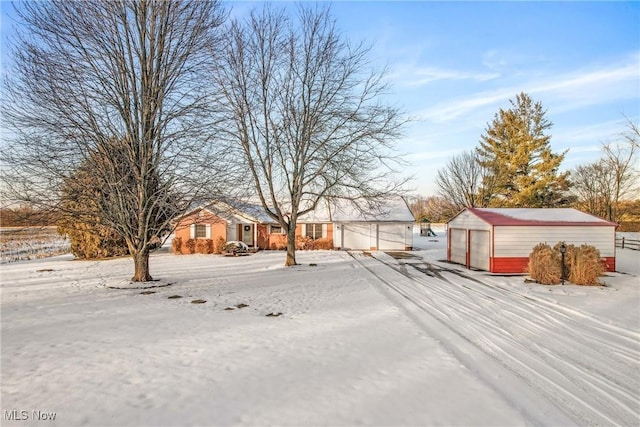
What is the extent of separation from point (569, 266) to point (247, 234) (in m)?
20.2

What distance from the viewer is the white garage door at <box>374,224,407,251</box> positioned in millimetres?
27516

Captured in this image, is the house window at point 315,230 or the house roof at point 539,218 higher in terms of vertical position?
the house roof at point 539,218

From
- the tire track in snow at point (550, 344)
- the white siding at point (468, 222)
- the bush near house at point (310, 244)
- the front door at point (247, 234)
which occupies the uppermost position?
the white siding at point (468, 222)

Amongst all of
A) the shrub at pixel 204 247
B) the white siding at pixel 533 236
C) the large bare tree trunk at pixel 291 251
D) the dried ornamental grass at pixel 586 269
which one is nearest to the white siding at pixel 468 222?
the white siding at pixel 533 236

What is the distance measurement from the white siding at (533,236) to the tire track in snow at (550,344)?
4.73m

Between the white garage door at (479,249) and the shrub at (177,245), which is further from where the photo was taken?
the shrub at (177,245)

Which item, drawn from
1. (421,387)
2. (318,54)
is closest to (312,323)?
(421,387)

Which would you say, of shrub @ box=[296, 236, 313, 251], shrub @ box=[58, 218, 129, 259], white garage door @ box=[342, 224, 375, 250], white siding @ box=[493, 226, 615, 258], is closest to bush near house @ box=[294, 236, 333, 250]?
shrub @ box=[296, 236, 313, 251]

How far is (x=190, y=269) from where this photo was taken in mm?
16406

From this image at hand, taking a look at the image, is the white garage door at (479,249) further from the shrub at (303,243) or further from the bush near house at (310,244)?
the shrub at (303,243)

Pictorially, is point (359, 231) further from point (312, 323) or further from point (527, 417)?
point (527, 417)

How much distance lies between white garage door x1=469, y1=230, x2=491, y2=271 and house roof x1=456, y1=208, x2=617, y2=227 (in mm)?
914

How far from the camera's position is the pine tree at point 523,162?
29984 millimetres

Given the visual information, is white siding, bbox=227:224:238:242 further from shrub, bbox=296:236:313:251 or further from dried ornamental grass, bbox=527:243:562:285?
dried ornamental grass, bbox=527:243:562:285
